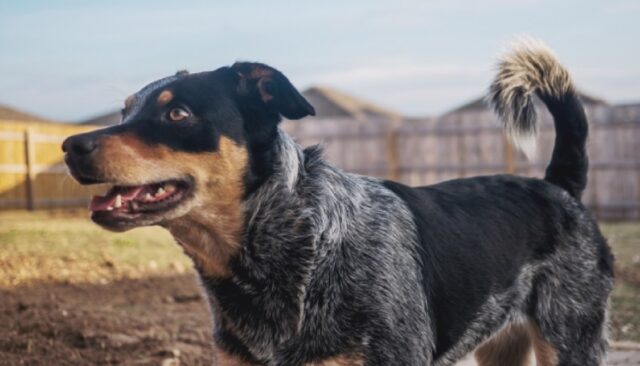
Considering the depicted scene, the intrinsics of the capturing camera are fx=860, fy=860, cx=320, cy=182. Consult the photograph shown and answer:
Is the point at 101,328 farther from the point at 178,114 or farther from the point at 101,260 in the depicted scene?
the point at 101,260

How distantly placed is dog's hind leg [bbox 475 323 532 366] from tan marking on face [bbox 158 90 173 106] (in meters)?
2.13

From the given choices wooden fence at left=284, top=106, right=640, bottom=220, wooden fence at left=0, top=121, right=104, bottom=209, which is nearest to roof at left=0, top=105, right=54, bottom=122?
wooden fence at left=0, top=121, right=104, bottom=209

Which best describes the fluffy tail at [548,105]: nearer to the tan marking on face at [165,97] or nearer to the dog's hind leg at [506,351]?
the dog's hind leg at [506,351]

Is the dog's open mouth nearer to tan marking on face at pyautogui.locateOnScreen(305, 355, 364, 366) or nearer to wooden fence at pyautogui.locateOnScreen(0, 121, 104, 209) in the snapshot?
tan marking on face at pyautogui.locateOnScreen(305, 355, 364, 366)

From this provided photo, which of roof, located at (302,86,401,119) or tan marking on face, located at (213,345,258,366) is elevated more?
tan marking on face, located at (213,345,258,366)

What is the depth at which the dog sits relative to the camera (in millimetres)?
3264


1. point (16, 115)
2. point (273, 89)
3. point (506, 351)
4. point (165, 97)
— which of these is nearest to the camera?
point (165, 97)

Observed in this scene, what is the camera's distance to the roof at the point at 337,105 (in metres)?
33.7

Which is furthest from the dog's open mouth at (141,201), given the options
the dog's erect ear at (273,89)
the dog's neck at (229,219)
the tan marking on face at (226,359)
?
the tan marking on face at (226,359)

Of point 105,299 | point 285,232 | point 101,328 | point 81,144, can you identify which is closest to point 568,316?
point 285,232

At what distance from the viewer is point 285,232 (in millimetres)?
3430

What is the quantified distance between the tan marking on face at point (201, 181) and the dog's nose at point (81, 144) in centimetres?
4

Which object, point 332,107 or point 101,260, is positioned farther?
point 332,107

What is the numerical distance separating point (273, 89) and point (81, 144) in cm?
80
